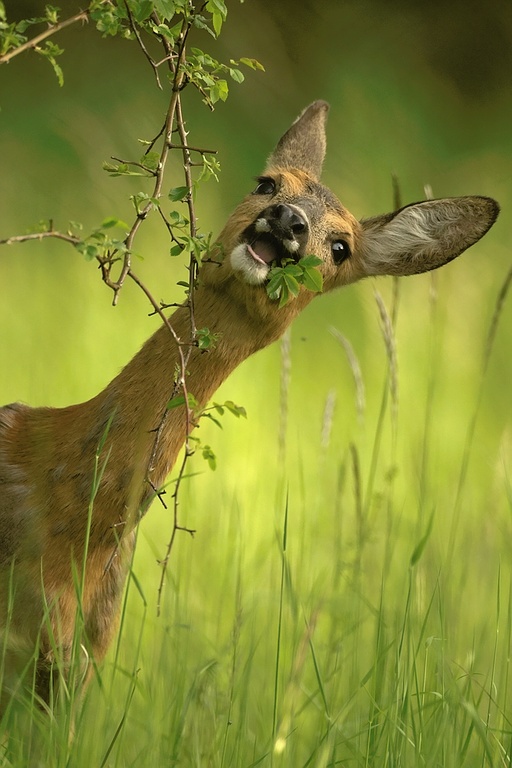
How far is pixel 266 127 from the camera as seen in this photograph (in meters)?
8.94

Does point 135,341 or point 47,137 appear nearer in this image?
point 135,341

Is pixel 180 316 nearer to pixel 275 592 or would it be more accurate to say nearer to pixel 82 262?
pixel 275 592

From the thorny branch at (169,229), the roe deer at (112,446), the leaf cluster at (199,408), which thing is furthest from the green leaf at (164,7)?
the leaf cluster at (199,408)

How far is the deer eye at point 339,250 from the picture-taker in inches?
137

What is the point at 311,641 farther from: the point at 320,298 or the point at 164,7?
the point at 320,298

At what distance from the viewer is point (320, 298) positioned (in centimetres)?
609

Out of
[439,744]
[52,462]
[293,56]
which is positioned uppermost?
[293,56]

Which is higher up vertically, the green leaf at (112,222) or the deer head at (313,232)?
the deer head at (313,232)

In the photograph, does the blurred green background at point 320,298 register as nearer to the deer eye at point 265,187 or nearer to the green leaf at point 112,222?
the deer eye at point 265,187

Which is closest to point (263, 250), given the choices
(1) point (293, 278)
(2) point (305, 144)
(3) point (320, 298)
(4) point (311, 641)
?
(1) point (293, 278)

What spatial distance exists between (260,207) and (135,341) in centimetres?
299

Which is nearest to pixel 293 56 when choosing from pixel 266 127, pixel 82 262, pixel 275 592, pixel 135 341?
pixel 266 127

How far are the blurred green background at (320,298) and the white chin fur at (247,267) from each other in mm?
769

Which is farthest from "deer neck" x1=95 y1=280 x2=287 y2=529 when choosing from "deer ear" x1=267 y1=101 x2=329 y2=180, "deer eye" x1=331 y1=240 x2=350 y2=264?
"deer ear" x1=267 y1=101 x2=329 y2=180
